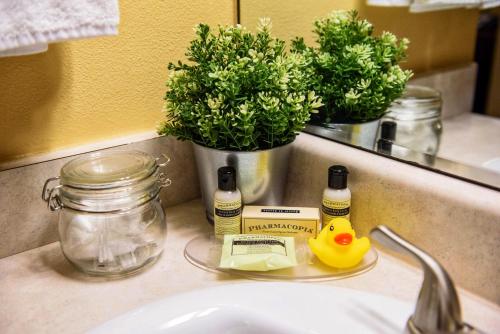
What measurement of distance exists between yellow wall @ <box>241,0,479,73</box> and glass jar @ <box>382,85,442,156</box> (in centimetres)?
7

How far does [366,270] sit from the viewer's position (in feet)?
2.41

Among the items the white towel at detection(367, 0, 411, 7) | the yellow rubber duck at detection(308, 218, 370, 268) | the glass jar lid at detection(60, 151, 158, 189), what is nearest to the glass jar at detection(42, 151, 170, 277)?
the glass jar lid at detection(60, 151, 158, 189)

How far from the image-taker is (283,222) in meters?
0.77

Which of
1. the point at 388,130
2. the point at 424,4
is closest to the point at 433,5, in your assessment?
the point at 424,4

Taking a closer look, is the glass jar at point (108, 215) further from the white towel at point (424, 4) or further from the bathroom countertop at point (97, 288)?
the white towel at point (424, 4)

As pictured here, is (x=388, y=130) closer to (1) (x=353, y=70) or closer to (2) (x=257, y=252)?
(1) (x=353, y=70)

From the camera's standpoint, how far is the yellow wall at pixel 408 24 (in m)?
0.93

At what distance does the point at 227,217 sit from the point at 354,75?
1.08ft

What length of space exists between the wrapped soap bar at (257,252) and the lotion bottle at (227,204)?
0.06 feet

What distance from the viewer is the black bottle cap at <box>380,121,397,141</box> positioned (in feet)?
2.86

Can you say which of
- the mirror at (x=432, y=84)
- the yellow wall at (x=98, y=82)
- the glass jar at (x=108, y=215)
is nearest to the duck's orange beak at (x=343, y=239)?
the mirror at (x=432, y=84)

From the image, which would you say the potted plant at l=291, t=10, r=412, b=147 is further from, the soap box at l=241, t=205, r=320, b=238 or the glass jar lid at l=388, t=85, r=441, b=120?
the soap box at l=241, t=205, r=320, b=238

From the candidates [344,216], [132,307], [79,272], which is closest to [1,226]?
[79,272]

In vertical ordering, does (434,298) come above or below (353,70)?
below
